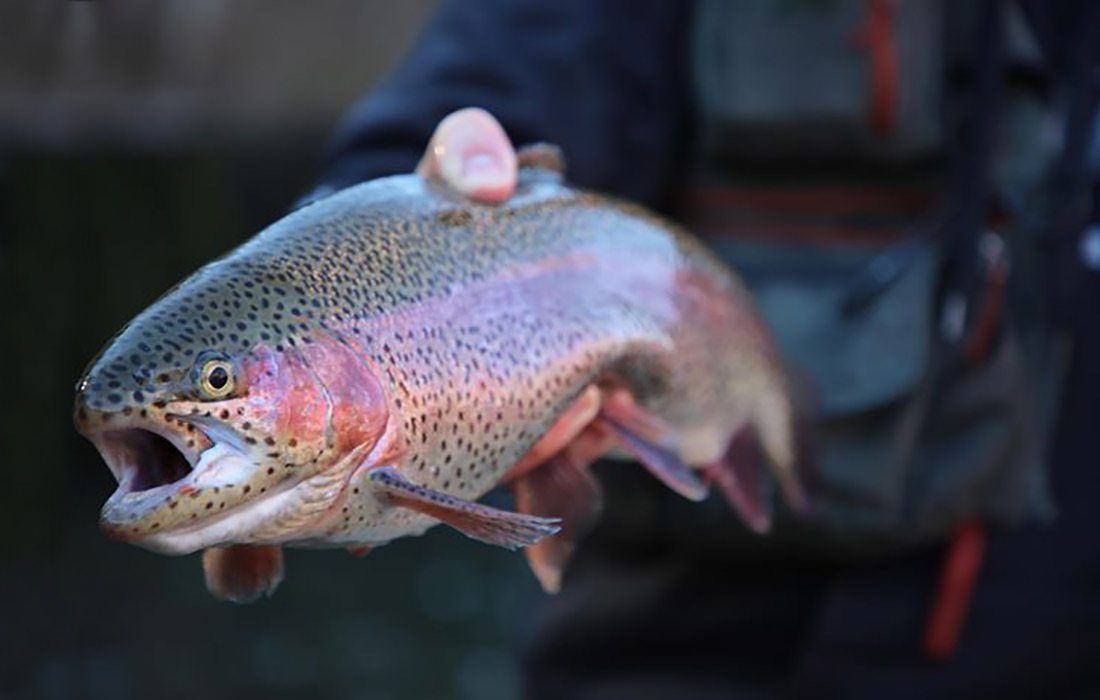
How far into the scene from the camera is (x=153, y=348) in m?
0.95

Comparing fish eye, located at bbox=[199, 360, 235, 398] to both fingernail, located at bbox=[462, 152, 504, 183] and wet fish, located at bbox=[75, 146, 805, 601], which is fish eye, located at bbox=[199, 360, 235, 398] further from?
fingernail, located at bbox=[462, 152, 504, 183]

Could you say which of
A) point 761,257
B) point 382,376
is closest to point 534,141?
point 761,257

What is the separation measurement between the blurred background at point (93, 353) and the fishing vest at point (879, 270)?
374cm

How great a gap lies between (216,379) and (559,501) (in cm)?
43

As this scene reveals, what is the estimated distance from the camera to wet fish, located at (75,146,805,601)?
3.08 ft

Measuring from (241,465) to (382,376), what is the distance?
0.42ft

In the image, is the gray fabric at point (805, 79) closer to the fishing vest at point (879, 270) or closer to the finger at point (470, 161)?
the fishing vest at point (879, 270)

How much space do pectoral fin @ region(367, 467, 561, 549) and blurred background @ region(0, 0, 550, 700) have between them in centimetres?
452

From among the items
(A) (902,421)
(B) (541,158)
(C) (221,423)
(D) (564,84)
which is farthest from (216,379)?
(A) (902,421)

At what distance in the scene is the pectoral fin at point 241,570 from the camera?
3.43ft

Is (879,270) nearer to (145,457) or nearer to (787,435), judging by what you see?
(787,435)

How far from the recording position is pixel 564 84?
1.88m

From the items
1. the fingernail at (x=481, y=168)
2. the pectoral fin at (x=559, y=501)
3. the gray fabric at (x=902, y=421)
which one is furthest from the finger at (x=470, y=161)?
the gray fabric at (x=902, y=421)

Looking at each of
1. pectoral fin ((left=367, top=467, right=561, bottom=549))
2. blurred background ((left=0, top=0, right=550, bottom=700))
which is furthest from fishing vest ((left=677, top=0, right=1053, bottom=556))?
blurred background ((left=0, top=0, right=550, bottom=700))
